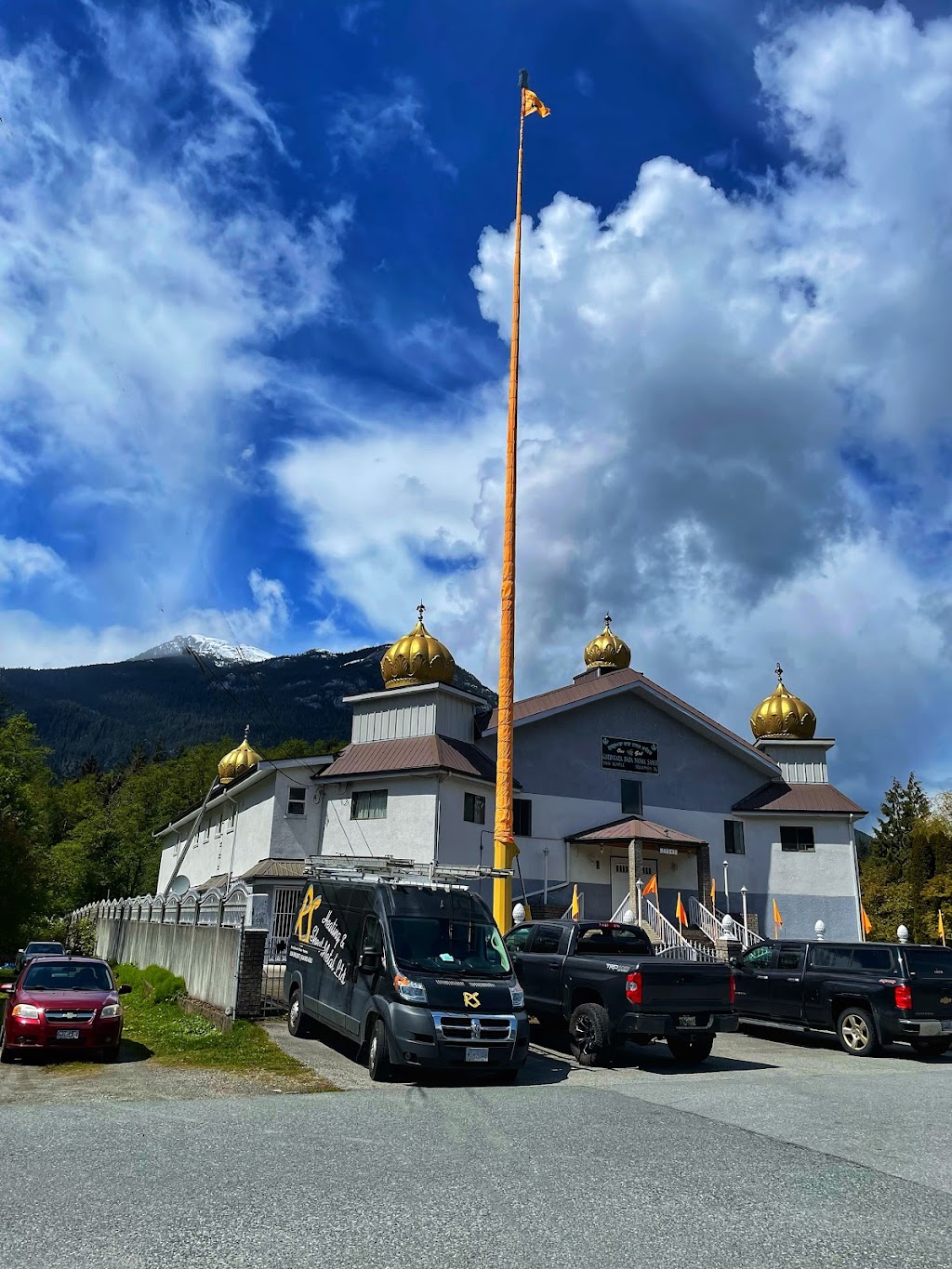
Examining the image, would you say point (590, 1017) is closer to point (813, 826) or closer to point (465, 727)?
point (465, 727)

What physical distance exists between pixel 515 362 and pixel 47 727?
180050 millimetres

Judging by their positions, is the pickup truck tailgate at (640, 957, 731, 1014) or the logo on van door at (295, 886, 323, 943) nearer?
the pickup truck tailgate at (640, 957, 731, 1014)

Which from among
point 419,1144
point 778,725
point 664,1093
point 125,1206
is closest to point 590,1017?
point 664,1093

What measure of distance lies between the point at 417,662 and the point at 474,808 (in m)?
5.06

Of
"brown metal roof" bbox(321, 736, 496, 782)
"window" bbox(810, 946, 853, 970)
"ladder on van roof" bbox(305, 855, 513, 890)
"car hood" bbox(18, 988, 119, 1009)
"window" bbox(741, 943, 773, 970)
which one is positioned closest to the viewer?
"car hood" bbox(18, 988, 119, 1009)

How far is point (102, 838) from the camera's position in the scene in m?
74.4

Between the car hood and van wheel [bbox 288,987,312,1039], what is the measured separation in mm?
2615

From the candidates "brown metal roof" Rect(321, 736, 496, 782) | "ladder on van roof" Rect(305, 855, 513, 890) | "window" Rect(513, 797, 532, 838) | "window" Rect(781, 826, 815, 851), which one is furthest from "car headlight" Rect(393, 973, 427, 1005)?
"window" Rect(781, 826, 815, 851)

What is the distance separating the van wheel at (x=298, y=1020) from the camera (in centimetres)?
1464

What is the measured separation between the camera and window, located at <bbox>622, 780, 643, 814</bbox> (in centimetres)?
3269

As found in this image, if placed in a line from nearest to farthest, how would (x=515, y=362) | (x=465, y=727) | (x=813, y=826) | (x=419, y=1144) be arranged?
(x=419, y=1144) → (x=515, y=362) → (x=465, y=727) → (x=813, y=826)

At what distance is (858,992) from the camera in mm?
15594

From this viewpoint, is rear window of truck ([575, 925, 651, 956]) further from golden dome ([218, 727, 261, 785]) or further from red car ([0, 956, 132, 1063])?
golden dome ([218, 727, 261, 785])

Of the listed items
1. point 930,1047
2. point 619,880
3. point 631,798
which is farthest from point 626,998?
point 631,798
